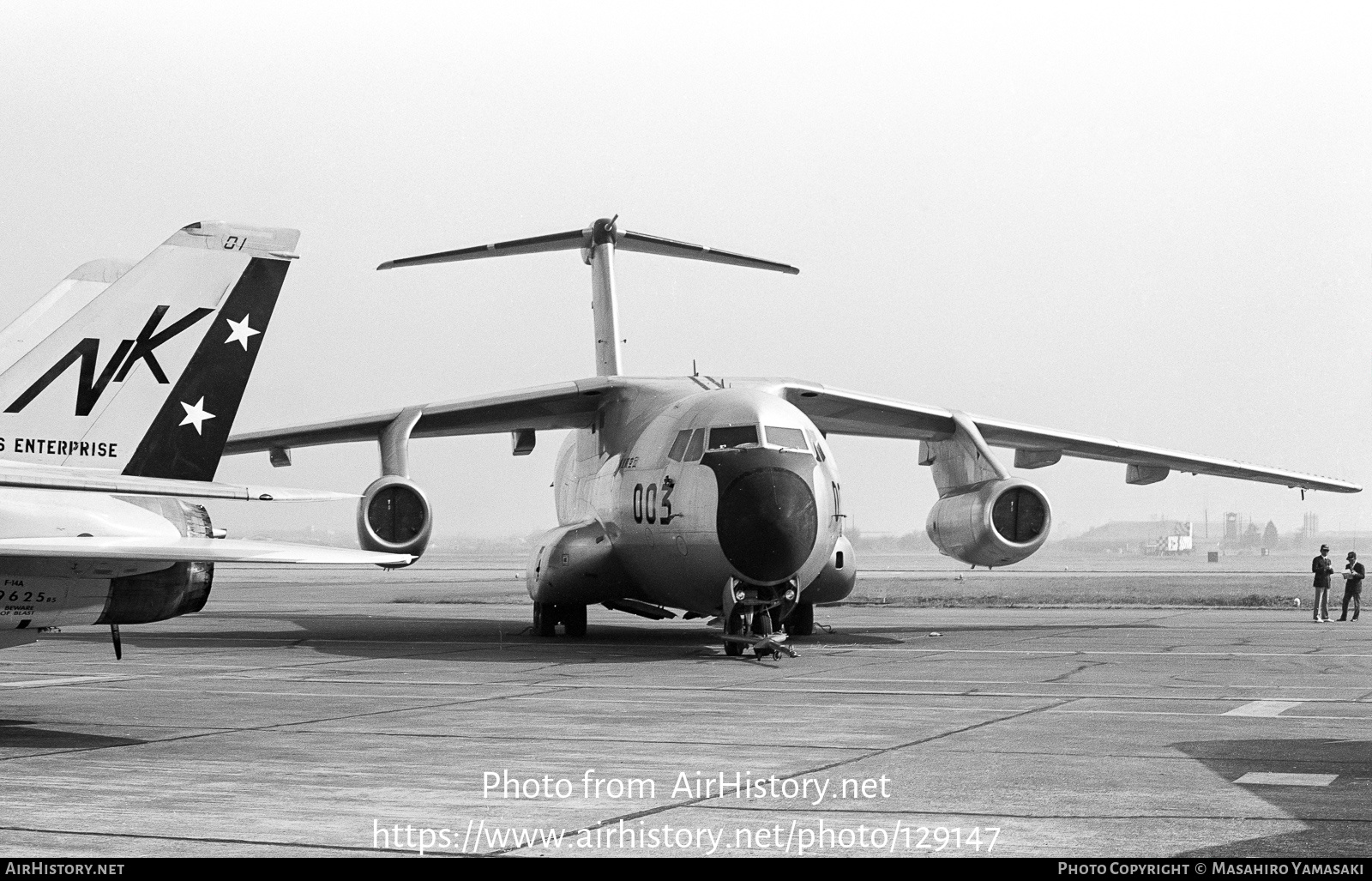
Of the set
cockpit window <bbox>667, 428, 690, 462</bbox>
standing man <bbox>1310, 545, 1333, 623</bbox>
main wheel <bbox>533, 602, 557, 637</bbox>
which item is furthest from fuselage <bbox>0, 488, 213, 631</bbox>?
standing man <bbox>1310, 545, 1333, 623</bbox>

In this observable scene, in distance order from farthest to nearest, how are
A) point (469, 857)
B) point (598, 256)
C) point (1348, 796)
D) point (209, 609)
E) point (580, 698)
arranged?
point (209, 609) < point (598, 256) < point (580, 698) < point (1348, 796) < point (469, 857)

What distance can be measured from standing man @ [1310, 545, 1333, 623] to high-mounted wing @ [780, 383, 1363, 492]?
11.6 ft

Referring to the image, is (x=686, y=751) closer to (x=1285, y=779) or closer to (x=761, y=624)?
(x=1285, y=779)

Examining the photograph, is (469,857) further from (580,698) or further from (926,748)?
(580,698)

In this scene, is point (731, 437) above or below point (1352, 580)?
above

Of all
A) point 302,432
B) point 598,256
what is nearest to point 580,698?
point 302,432

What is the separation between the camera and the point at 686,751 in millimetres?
9922

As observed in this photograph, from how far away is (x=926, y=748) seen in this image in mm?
9930

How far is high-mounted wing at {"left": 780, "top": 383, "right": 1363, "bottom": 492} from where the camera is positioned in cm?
2233

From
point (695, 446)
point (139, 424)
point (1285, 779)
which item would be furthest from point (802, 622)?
point (1285, 779)

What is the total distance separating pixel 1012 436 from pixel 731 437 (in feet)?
23.8

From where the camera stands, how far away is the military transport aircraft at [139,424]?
34.6 ft

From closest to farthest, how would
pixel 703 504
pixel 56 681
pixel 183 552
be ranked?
pixel 183 552 → pixel 56 681 → pixel 703 504

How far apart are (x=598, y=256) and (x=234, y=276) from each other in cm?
1421
